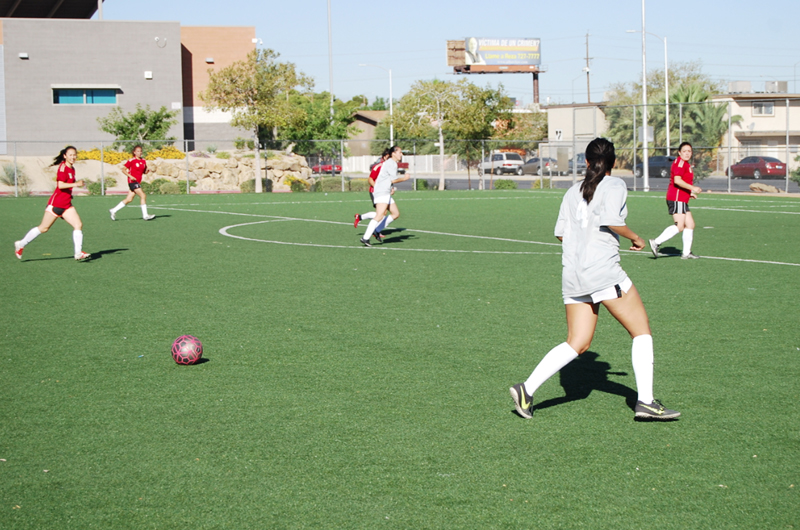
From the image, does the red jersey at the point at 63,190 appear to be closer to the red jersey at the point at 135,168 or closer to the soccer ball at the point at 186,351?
the soccer ball at the point at 186,351

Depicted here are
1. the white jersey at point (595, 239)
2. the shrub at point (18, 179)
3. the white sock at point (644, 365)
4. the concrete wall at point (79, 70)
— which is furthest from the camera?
the concrete wall at point (79, 70)

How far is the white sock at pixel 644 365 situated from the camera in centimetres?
520

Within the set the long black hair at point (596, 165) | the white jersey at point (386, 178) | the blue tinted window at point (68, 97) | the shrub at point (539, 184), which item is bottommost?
the long black hair at point (596, 165)

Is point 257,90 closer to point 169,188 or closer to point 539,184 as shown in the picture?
point 169,188

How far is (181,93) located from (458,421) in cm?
5141

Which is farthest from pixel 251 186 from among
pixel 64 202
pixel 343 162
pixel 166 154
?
pixel 64 202

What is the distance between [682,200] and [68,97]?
46.6 metres

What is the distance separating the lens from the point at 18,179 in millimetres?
39562

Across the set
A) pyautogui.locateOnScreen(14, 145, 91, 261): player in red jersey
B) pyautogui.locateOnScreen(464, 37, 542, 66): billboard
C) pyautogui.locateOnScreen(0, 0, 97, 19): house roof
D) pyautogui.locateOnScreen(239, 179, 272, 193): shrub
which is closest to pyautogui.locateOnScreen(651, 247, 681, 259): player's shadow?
pyautogui.locateOnScreen(14, 145, 91, 261): player in red jersey

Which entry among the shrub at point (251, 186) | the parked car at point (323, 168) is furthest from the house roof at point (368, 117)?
the shrub at point (251, 186)

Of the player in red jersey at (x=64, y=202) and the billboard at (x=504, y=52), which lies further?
the billboard at (x=504, y=52)

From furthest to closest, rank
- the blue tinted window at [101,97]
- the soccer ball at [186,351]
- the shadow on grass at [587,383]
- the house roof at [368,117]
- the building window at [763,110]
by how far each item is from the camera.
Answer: the house roof at [368,117], the building window at [763,110], the blue tinted window at [101,97], the soccer ball at [186,351], the shadow on grass at [587,383]

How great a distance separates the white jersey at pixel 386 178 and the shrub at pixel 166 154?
30.6 m

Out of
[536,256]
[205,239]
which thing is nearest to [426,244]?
[536,256]
